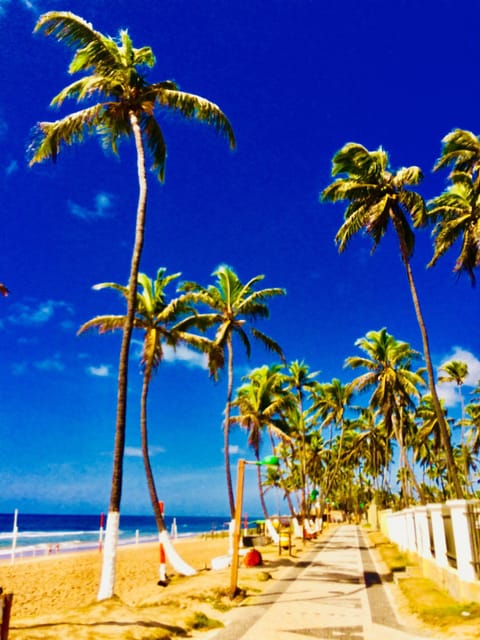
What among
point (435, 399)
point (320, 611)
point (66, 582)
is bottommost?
point (66, 582)

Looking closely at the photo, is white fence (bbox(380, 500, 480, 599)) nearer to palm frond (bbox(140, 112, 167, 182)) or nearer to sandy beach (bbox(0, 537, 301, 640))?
sandy beach (bbox(0, 537, 301, 640))

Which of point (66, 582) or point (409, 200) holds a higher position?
point (409, 200)

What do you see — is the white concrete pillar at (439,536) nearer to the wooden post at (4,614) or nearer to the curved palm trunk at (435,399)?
the curved palm trunk at (435,399)

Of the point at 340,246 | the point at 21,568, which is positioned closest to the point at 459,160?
the point at 340,246

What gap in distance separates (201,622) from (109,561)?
9.65 ft

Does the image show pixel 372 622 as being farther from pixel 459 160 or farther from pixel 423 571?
pixel 459 160

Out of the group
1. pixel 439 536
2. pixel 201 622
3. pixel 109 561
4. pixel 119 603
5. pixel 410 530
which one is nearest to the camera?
pixel 201 622

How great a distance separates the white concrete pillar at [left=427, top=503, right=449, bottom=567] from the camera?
1125cm

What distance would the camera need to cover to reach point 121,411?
12.5 meters

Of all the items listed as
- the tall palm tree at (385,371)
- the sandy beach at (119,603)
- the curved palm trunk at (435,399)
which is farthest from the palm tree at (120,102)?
the tall palm tree at (385,371)

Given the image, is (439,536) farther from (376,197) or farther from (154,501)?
(376,197)

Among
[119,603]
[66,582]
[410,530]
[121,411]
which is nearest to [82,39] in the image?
[121,411]

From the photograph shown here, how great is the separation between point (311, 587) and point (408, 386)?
71.8ft

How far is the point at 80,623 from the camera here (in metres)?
8.22
